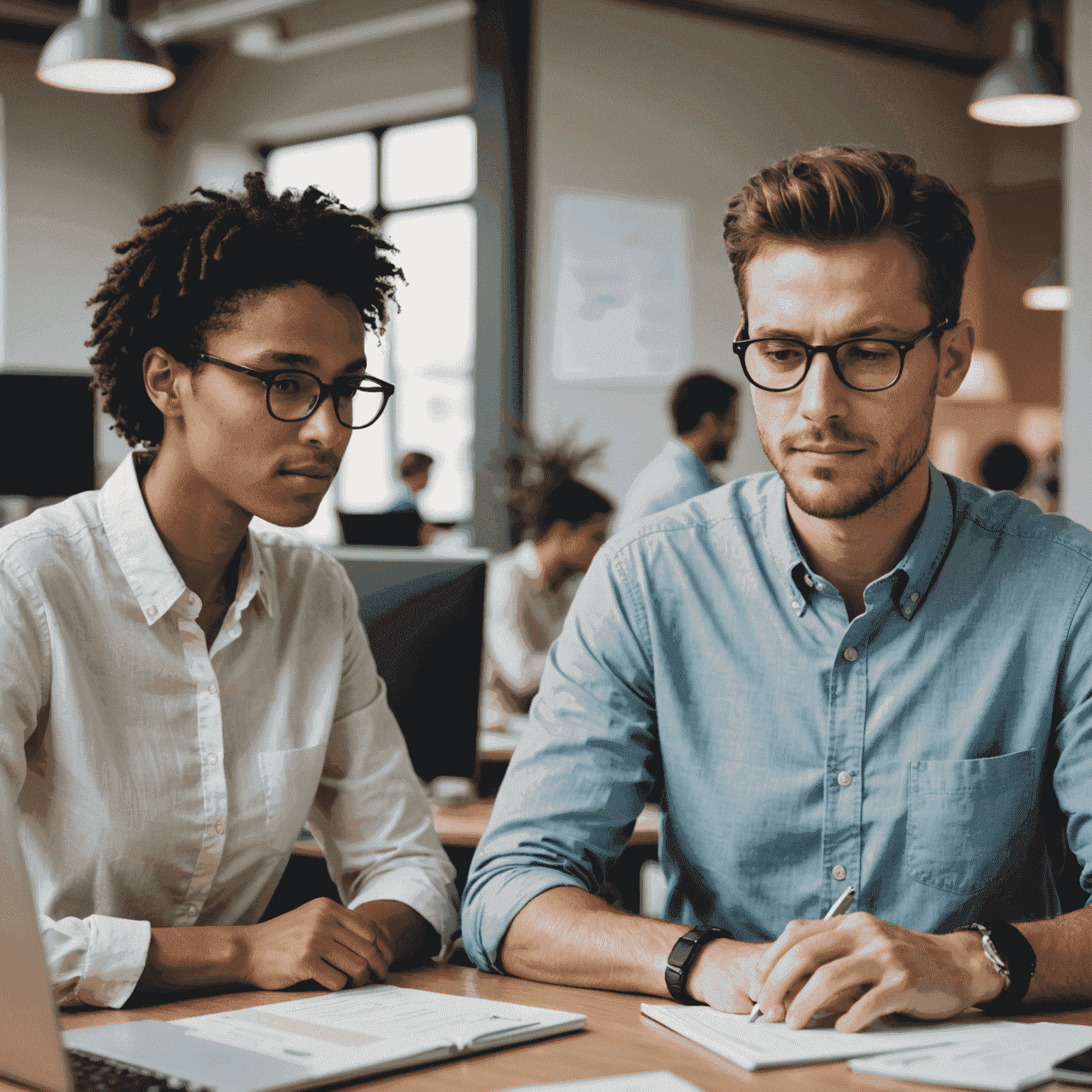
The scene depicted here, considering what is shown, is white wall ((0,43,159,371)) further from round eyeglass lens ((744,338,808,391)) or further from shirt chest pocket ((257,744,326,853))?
round eyeglass lens ((744,338,808,391))

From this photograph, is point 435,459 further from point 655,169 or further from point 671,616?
point 671,616

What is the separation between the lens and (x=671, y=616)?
61.0 inches

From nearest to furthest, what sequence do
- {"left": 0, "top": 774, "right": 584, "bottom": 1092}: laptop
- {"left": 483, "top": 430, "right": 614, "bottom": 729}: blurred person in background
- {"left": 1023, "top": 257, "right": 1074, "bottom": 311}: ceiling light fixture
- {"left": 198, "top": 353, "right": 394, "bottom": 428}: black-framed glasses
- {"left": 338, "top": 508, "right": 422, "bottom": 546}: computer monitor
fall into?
{"left": 0, "top": 774, "right": 584, "bottom": 1092}: laptop → {"left": 198, "top": 353, "right": 394, "bottom": 428}: black-framed glasses → {"left": 483, "top": 430, "right": 614, "bottom": 729}: blurred person in background → {"left": 338, "top": 508, "right": 422, "bottom": 546}: computer monitor → {"left": 1023, "top": 257, "right": 1074, "bottom": 311}: ceiling light fixture

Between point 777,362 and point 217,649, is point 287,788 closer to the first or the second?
point 217,649

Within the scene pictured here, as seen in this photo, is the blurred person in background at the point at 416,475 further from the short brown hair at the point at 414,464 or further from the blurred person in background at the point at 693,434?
the blurred person in background at the point at 693,434

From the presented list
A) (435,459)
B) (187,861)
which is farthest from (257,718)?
(435,459)

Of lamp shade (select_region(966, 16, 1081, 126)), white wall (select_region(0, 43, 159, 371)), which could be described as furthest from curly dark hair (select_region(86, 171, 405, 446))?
white wall (select_region(0, 43, 159, 371))

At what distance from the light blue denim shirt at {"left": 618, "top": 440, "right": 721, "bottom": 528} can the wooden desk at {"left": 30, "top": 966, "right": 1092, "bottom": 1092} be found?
11.3 ft

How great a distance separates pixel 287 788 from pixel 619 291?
5.86 meters

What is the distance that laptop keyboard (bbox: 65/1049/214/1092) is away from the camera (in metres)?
0.94

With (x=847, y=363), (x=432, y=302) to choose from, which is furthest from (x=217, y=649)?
(x=432, y=302)

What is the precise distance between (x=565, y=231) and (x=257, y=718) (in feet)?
19.1

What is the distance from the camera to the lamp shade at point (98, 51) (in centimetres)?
400

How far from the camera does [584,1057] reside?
1074 mm
